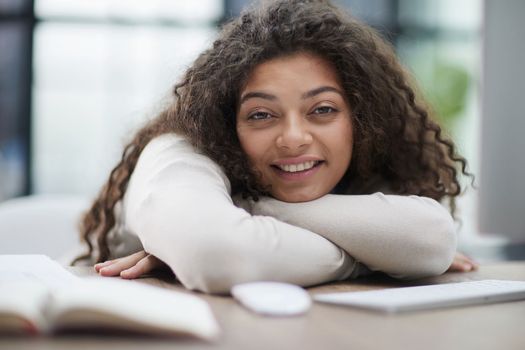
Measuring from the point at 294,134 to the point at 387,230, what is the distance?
10.4 inches

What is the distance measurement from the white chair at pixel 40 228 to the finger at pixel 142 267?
0.74 meters

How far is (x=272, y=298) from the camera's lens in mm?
908

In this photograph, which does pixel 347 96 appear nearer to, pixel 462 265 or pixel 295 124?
pixel 295 124

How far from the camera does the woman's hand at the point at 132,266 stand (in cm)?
123

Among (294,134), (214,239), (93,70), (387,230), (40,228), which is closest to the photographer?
(214,239)

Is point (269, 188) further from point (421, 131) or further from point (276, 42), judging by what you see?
point (421, 131)

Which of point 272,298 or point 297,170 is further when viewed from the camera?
point 297,170

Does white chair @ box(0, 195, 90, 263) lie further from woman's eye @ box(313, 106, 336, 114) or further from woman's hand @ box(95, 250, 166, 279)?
woman's eye @ box(313, 106, 336, 114)

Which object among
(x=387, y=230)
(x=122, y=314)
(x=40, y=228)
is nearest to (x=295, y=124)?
(x=387, y=230)

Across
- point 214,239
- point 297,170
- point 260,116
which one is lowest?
A: point 214,239

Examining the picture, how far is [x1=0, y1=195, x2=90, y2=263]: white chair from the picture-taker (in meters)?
1.99

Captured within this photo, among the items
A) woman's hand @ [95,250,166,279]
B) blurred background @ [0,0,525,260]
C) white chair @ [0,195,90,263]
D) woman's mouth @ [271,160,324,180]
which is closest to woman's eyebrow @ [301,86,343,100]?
woman's mouth @ [271,160,324,180]

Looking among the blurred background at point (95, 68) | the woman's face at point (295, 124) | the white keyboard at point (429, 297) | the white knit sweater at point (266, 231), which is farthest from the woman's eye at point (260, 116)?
the blurred background at point (95, 68)

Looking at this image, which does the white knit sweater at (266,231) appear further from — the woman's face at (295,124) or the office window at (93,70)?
the office window at (93,70)
